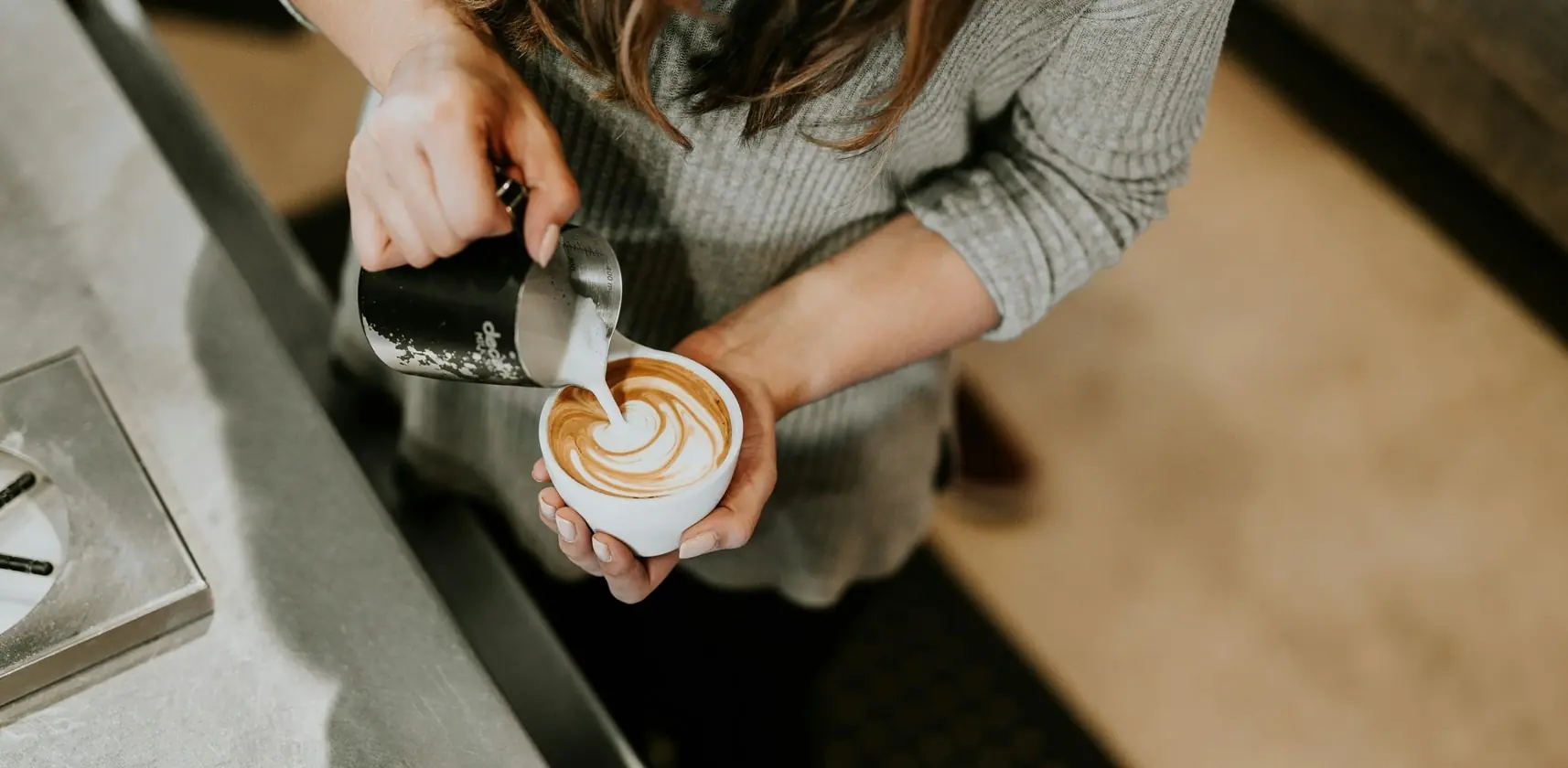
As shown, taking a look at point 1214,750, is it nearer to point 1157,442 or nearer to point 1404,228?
point 1157,442

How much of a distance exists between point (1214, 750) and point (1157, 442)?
52 centimetres

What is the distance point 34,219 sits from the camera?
31.5 inches

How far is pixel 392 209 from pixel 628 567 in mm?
263

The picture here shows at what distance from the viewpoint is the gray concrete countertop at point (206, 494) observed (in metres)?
0.64

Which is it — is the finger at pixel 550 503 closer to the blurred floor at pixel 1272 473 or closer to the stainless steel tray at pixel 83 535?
the stainless steel tray at pixel 83 535

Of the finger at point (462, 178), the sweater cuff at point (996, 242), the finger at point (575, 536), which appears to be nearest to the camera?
the finger at point (462, 178)

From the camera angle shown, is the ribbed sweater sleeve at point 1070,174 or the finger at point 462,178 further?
the ribbed sweater sleeve at point 1070,174

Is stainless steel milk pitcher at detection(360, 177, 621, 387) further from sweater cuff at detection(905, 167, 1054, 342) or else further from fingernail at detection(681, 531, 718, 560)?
sweater cuff at detection(905, 167, 1054, 342)

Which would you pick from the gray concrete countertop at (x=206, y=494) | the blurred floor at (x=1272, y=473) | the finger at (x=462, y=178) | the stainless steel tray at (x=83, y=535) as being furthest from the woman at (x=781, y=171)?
the blurred floor at (x=1272, y=473)

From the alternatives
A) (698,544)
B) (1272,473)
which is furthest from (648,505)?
(1272,473)

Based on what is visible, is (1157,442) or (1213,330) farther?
(1213,330)

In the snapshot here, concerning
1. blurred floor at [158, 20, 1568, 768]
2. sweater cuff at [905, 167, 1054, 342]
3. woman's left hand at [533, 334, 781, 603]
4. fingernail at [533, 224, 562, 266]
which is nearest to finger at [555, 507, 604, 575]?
woman's left hand at [533, 334, 781, 603]

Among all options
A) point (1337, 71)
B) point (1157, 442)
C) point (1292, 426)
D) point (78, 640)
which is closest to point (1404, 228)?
point (1337, 71)

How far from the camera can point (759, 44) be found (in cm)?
62
